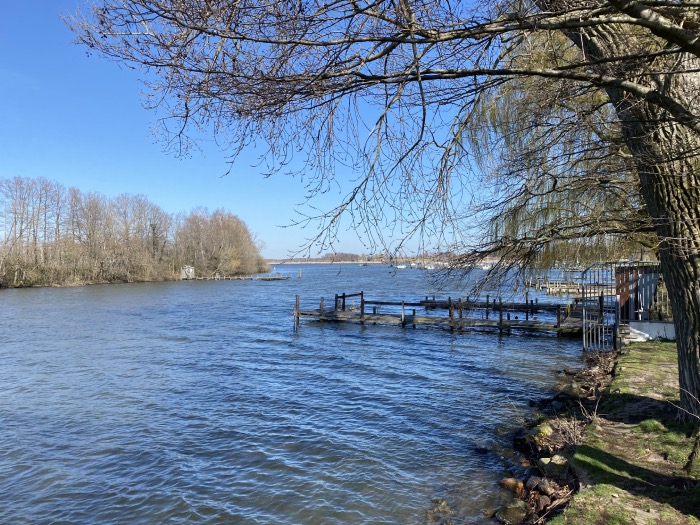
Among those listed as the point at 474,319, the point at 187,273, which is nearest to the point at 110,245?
the point at 187,273

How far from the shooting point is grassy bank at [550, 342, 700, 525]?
4.40 metres

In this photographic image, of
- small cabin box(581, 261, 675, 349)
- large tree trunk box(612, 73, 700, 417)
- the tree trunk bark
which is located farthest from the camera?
small cabin box(581, 261, 675, 349)

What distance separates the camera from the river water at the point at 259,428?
6.72 metres

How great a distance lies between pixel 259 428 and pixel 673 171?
28.4ft

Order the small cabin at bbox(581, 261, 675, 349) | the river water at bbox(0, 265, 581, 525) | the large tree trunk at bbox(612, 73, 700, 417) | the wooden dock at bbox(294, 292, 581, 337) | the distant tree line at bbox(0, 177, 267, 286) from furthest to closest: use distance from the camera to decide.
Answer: the distant tree line at bbox(0, 177, 267, 286), the wooden dock at bbox(294, 292, 581, 337), the small cabin at bbox(581, 261, 675, 349), the river water at bbox(0, 265, 581, 525), the large tree trunk at bbox(612, 73, 700, 417)

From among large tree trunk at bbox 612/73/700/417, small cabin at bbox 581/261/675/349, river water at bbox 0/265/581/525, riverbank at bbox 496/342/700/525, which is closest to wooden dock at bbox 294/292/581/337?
river water at bbox 0/265/581/525

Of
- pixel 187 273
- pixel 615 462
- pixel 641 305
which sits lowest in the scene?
pixel 615 462

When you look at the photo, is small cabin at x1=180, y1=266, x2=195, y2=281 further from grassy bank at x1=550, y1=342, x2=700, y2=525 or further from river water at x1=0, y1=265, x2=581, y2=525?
grassy bank at x1=550, y1=342, x2=700, y2=525

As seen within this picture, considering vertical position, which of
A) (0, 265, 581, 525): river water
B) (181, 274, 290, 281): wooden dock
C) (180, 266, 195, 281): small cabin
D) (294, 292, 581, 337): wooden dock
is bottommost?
(0, 265, 581, 525): river water

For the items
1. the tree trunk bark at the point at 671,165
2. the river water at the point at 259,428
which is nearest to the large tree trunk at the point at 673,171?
the tree trunk bark at the point at 671,165

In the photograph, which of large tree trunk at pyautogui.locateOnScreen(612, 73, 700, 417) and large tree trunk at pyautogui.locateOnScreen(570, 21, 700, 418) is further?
large tree trunk at pyautogui.locateOnScreen(612, 73, 700, 417)

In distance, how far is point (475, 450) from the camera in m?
8.38

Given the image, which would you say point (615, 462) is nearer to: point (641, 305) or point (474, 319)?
point (641, 305)

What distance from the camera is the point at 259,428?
9.87 metres
